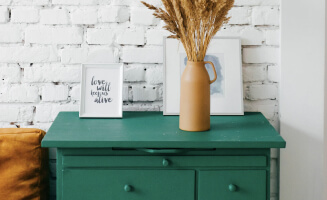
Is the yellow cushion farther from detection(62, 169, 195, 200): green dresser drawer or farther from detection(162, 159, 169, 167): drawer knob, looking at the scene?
detection(162, 159, 169, 167): drawer knob

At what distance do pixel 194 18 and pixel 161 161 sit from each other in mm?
518

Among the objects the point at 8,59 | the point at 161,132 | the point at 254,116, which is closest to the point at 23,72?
the point at 8,59

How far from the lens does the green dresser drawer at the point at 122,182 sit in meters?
1.39

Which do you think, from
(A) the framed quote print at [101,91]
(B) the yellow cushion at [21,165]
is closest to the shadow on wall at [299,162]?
(A) the framed quote print at [101,91]

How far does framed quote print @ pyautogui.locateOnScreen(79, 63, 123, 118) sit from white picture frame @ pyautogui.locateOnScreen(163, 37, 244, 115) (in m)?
0.21

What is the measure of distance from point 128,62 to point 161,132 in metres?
0.49

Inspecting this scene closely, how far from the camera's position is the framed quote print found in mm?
1677

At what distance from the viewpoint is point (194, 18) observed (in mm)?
1375

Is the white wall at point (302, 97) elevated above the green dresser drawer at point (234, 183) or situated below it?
above

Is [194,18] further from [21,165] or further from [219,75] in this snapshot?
[21,165]

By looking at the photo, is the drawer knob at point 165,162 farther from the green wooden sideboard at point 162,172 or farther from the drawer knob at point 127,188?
the drawer knob at point 127,188

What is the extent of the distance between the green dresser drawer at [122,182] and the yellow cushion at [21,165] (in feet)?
1.16

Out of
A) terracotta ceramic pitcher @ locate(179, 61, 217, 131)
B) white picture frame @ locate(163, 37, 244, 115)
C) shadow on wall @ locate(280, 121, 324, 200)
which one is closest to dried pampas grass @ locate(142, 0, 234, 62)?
terracotta ceramic pitcher @ locate(179, 61, 217, 131)

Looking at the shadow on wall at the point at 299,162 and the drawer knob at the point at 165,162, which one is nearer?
the drawer knob at the point at 165,162
